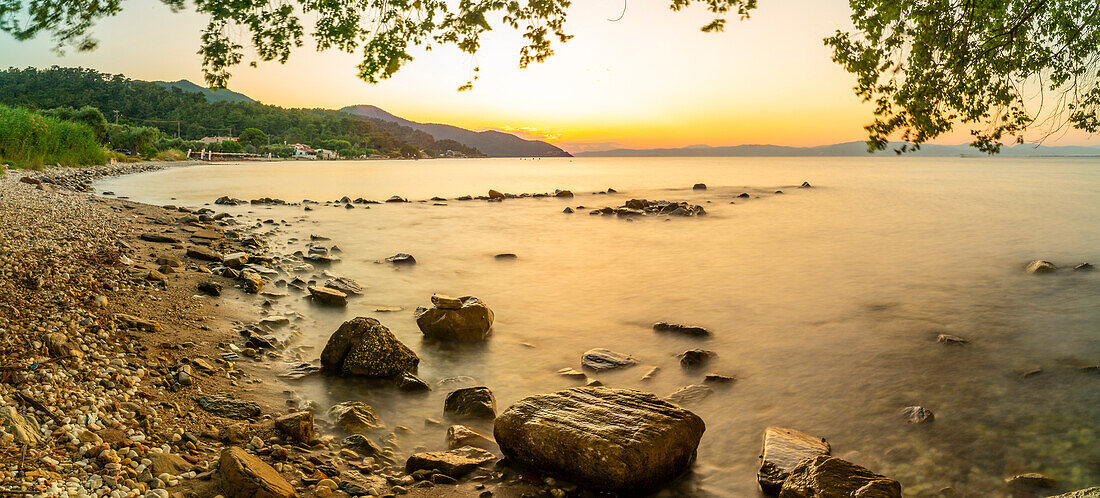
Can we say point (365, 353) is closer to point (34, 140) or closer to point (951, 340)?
point (951, 340)

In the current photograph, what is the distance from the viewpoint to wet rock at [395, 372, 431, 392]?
661cm

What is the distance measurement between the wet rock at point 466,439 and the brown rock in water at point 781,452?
232cm

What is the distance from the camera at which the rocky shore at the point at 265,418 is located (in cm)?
384

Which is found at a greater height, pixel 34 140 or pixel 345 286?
pixel 34 140

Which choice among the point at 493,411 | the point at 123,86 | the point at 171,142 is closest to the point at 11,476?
the point at 493,411

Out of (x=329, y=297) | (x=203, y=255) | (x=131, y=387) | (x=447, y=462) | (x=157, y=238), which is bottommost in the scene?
(x=447, y=462)

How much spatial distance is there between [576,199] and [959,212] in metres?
22.0

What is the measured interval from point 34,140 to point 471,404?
1432 inches

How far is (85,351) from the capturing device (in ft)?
17.7

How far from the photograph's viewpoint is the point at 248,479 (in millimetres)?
3799

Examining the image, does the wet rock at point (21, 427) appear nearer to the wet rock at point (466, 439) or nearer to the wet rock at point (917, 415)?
the wet rock at point (466, 439)

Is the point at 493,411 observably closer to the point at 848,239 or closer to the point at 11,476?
the point at 11,476

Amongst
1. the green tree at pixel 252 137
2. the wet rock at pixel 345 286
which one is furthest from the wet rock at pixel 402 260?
the green tree at pixel 252 137

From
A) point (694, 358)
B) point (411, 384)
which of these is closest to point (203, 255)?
point (411, 384)
